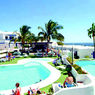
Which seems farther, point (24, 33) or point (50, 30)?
point (24, 33)

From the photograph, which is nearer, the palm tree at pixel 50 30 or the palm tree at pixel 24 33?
the palm tree at pixel 50 30

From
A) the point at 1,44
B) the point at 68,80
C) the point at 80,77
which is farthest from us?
the point at 1,44

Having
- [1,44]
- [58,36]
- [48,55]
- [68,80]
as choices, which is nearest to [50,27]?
[58,36]

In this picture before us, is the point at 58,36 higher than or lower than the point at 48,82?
higher

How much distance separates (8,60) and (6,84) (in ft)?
33.7

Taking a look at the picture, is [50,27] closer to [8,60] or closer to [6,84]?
[8,60]

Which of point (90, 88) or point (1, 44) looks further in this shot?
point (1, 44)

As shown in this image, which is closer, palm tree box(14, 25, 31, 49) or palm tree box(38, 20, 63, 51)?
palm tree box(38, 20, 63, 51)

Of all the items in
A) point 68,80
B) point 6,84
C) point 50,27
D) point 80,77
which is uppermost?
point 50,27

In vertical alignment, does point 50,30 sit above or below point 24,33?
above

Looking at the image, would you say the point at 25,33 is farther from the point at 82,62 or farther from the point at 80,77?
the point at 80,77

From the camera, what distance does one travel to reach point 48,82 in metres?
9.91

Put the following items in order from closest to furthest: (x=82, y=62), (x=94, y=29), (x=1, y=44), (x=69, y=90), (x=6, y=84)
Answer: (x=69, y=90)
(x=6, y=84)
(x=82, y=62)
(x=94, y=29)
(x=1, y=44)

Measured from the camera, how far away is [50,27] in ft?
84.8
